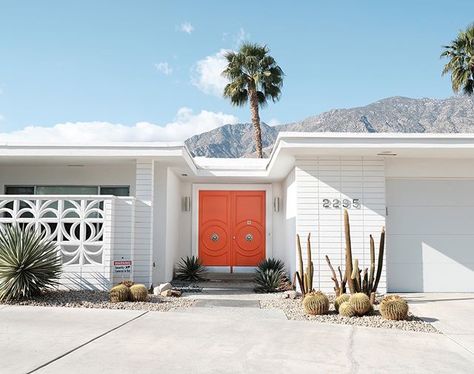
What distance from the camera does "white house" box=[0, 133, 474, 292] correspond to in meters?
10.6

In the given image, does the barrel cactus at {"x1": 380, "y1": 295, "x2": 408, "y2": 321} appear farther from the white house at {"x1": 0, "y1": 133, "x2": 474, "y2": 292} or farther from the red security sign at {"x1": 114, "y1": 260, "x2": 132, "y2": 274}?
the red security sign at {"x1": 114, "y1": 260, "x2": 132, "y2": 274}

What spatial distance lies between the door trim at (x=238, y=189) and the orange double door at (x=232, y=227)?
0.11 metres

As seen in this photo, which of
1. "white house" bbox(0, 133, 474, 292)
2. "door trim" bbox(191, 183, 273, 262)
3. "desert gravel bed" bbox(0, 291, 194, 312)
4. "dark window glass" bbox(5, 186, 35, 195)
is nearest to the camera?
"desert gravel bed" bbox(0, 291, 194, 312)

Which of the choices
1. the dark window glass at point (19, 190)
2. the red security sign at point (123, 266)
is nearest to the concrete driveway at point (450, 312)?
the red security sign at point (123, 266)

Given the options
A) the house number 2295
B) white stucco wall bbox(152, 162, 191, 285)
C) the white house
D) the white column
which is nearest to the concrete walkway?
the white house

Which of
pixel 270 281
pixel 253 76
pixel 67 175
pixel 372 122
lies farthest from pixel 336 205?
pixel 372 122

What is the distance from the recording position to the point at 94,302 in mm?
9180

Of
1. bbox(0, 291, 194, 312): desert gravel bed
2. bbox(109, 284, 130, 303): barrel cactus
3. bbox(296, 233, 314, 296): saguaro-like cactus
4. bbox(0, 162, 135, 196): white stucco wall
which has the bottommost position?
bbox(0, 291, 194, 312): desert gravel bed

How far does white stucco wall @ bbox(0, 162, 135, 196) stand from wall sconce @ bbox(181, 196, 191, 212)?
290 cm

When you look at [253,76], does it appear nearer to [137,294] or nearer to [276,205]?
[276,205]

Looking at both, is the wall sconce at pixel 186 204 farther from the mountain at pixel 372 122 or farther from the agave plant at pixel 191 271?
the mountain at pixel 372 122

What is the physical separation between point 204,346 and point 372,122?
479 feet

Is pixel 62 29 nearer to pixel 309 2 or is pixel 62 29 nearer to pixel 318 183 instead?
pixel 309 2

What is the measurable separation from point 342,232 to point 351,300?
301cm
